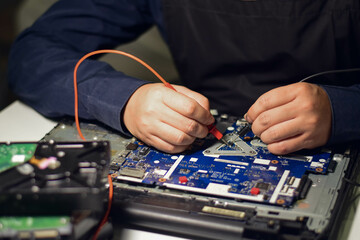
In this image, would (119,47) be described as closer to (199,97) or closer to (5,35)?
(199,97)

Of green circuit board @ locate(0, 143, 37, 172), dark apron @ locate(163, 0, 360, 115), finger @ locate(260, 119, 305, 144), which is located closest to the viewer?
green circuit board @ locate(0, 143, 37, 172)

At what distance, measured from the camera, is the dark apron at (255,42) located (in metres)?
1.39

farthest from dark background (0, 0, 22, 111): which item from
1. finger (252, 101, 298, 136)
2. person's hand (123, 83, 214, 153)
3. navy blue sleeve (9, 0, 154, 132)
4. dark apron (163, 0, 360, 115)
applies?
finger (252, 101, 298, 136)

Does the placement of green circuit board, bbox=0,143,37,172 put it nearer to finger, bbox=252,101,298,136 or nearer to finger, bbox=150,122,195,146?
finger, bbox=150,122,195,146

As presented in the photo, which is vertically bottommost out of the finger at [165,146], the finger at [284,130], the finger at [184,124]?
the finger at [165,146]

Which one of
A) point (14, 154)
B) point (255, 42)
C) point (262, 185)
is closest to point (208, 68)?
point (255, 42)

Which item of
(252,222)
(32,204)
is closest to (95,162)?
(32,204)

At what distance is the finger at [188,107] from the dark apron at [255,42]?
40cm

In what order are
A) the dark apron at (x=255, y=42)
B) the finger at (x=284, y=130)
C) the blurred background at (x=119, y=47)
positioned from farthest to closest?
1. the blurred background at (x=119, y=47)
2. the dark apron at (x=255, y=42)
3. the finger at (x=284, y=130)

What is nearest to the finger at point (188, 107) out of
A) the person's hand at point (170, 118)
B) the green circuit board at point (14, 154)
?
the person's hand at point (170, 118)

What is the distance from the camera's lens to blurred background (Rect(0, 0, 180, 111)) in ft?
7.86

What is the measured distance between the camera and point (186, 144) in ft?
3.99

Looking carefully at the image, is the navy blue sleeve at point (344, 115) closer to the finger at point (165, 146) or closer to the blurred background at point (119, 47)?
the finger at point (165, 146)

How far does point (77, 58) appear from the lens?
1.61m
